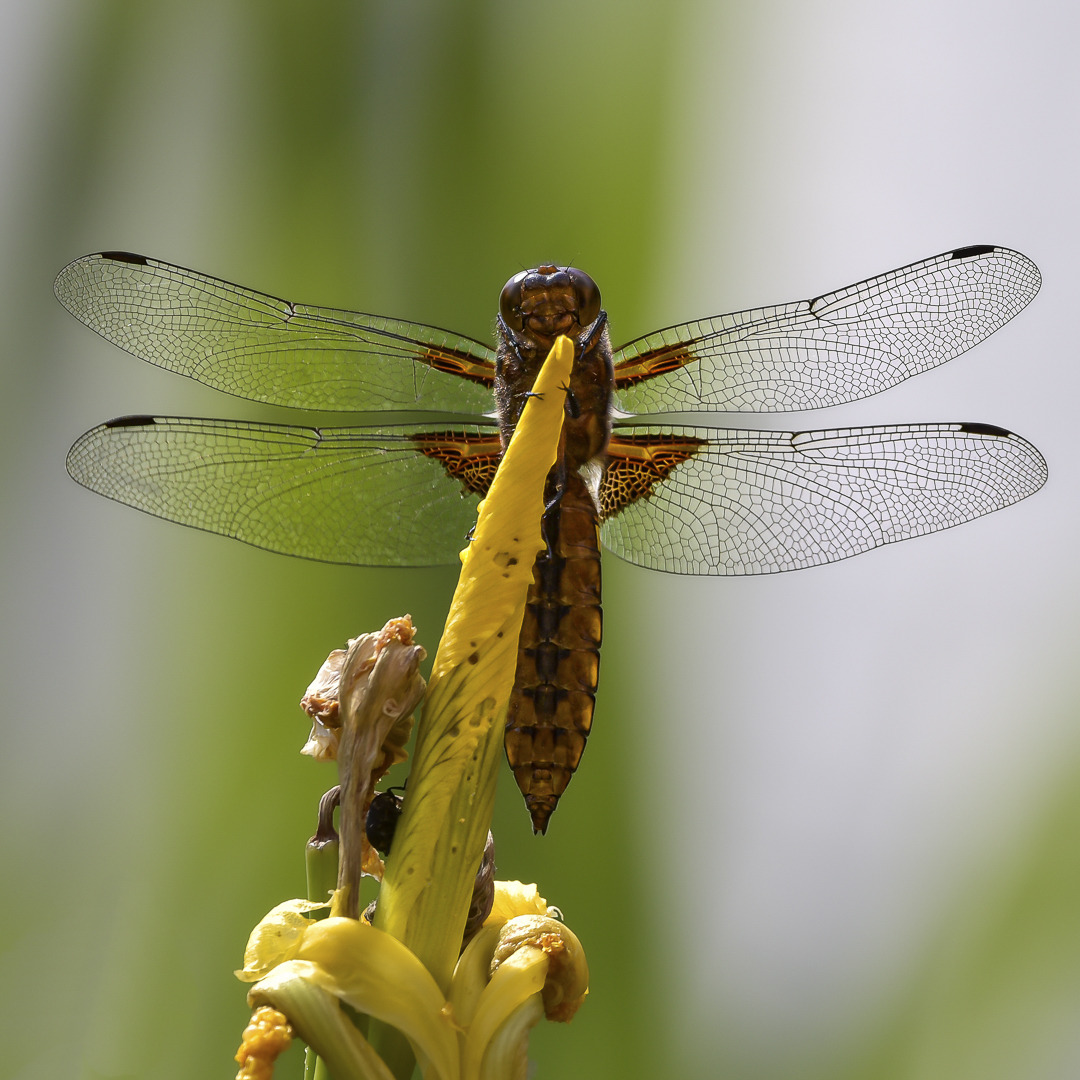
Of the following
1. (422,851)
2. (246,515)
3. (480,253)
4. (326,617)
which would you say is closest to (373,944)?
(422,851)

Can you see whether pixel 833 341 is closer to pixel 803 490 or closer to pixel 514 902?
pixel 803 490

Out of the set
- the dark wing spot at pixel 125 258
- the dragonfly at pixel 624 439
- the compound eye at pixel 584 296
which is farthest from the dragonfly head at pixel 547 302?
the dark wing spot at pixel 125 258

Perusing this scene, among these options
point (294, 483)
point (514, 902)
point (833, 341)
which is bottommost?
point (514, 902)

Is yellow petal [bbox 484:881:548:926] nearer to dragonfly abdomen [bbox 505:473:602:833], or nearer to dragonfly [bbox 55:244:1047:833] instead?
dragonfly abdomen [bbox 505:473:602:833]

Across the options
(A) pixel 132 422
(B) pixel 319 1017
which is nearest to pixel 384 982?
(B) pixel 319 1017

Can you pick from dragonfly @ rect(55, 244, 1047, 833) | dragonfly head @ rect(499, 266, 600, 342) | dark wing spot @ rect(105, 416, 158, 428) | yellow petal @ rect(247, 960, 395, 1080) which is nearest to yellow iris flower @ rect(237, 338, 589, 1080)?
yellow petal @ rect(247, 960, 395, 1080)

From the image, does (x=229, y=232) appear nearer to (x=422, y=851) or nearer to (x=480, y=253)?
(x=480, y=253)
